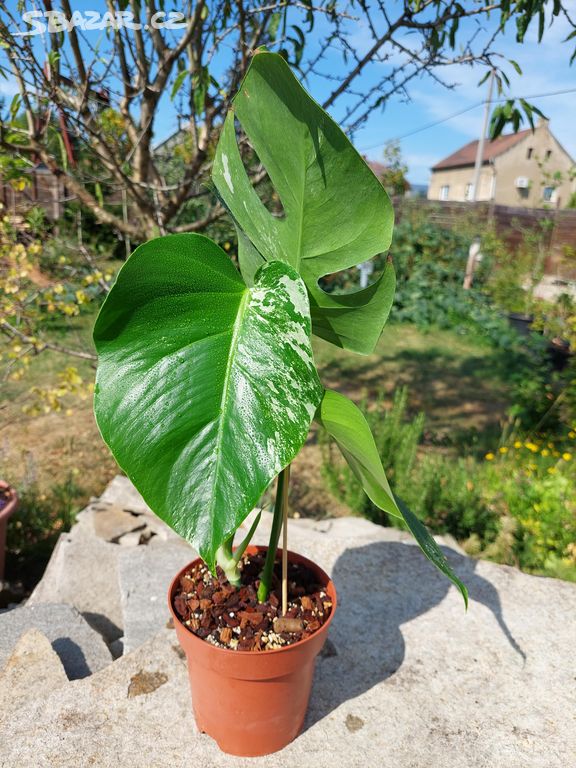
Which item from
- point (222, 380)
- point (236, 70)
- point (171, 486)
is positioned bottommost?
point (171, 486)

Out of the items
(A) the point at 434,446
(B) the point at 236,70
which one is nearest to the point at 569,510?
(A) the point at 434,446

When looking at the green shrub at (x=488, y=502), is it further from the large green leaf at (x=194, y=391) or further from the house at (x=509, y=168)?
the house at (x=509, y=168)

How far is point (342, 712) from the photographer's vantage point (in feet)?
5.20

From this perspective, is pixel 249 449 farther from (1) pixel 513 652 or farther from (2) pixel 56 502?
(2) pixel 56 502

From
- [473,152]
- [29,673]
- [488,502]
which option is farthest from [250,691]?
[473,152]

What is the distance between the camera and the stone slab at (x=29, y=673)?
153 cm

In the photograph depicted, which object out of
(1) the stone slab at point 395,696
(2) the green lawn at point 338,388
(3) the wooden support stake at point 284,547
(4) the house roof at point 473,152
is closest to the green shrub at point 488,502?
(2) the green lawn at point 338,388

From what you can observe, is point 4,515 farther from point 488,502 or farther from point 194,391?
point 488,502

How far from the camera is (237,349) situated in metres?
1.03

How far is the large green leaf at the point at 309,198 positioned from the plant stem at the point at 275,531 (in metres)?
0.38

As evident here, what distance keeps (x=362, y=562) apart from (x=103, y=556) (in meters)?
1.10

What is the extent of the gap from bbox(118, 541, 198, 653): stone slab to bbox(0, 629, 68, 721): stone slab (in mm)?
245

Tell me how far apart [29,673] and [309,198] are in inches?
59.6

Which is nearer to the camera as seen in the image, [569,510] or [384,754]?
[384,754]
